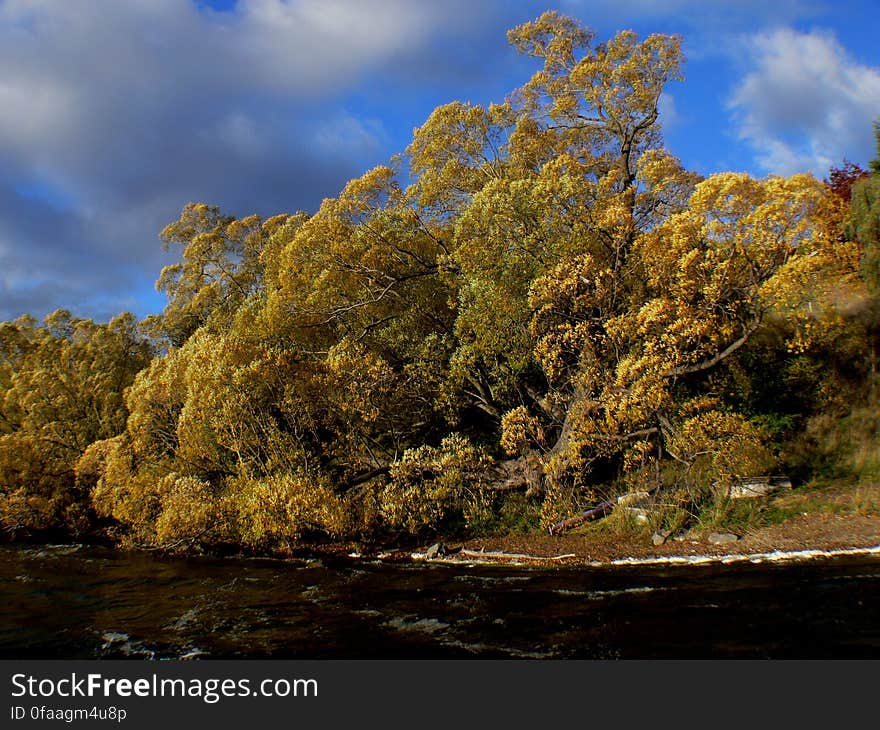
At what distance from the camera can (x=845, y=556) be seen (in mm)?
13500

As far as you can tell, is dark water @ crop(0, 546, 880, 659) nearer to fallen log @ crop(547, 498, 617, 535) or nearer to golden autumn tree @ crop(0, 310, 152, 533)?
fallen log @ crop(547, 498, 617, 535)

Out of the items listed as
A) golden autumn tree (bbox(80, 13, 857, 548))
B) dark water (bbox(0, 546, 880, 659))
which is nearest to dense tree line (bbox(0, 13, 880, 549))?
golden autumn tree (bbox(80, 13, 857, 548))

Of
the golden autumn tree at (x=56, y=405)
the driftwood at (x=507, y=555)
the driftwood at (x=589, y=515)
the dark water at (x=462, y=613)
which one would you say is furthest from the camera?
the golden autumn tree at (x=56, y=405)

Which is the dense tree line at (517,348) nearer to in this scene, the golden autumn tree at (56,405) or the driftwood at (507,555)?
the golden autumn tree at (56,405)

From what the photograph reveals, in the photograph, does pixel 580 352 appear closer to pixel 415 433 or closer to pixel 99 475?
pixel 415 433

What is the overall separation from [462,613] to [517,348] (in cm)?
1045

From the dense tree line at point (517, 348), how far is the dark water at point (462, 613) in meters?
4.09

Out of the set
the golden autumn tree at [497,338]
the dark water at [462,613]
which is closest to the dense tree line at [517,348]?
the golden autumn tree at [497,338]

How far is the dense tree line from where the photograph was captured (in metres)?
17.5

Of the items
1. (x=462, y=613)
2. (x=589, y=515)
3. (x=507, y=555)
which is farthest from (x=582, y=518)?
(x=462, y=613)

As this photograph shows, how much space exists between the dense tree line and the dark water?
13.4 ft

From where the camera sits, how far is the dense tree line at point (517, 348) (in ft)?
57.3

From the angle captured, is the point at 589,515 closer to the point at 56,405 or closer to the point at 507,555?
the point at 507,555
